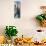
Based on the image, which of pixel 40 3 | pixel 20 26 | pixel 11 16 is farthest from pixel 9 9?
pixel 40 3

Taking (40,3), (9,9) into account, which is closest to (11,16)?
(9,9)

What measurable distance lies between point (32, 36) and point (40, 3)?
565 millimetres

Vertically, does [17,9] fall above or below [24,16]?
above

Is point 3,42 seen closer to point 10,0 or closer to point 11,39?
point 11,39

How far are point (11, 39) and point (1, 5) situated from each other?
581mm

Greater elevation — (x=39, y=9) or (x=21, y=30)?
(x=39, y=9)

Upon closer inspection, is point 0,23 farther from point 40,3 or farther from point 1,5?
point 40,3

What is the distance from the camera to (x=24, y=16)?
292 centimetres

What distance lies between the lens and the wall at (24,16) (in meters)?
2.90

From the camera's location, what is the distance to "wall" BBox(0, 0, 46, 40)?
9.50 feet

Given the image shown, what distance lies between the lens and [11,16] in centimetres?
290

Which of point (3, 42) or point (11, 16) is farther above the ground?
point (11, 16)

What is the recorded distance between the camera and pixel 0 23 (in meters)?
2.90

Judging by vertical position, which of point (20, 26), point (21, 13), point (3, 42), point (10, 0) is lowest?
point (3, 42)
